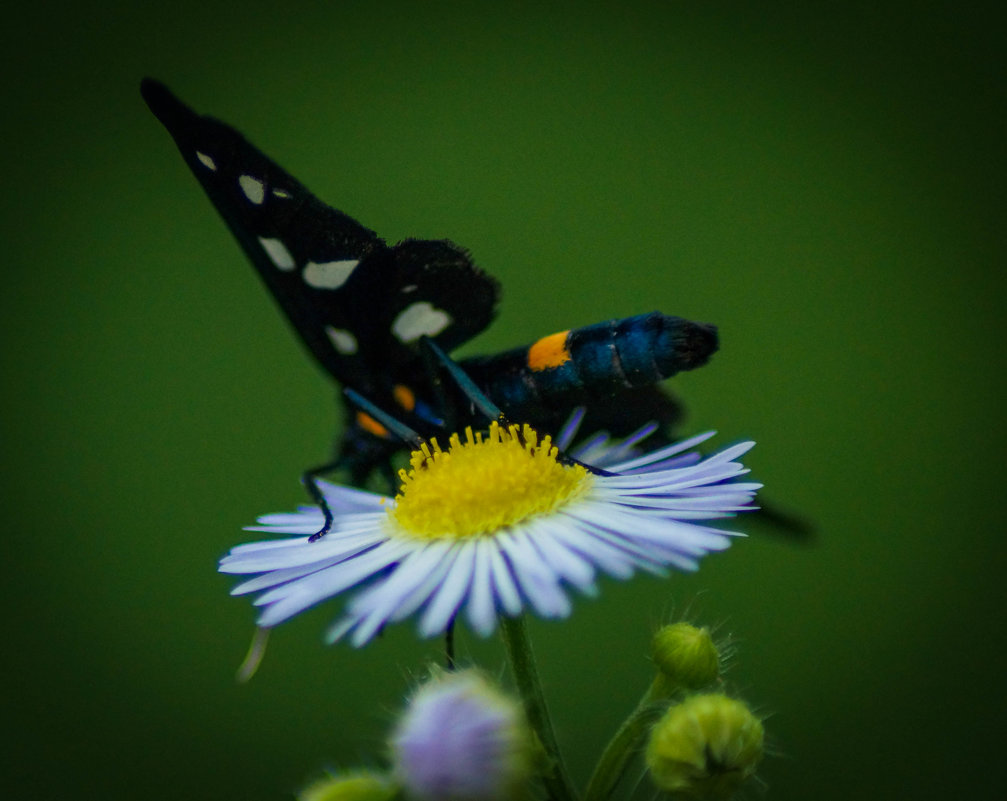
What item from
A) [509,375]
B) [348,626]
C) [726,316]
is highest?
[726,316]

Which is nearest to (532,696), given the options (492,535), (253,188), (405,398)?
(492,535)

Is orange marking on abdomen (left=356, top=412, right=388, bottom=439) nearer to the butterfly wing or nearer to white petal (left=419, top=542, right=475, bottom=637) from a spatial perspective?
the butterfly wing

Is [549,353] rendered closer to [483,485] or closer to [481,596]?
[483,485]

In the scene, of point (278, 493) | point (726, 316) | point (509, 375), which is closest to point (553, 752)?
point (509, 375)

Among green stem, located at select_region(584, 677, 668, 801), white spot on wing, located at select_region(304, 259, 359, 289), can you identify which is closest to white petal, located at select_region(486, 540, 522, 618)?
green stem, located at select_region(584, 677, 668, 801)

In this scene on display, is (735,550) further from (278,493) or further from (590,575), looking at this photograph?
(590,575)

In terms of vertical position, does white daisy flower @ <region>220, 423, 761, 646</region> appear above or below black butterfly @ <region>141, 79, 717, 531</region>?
below
